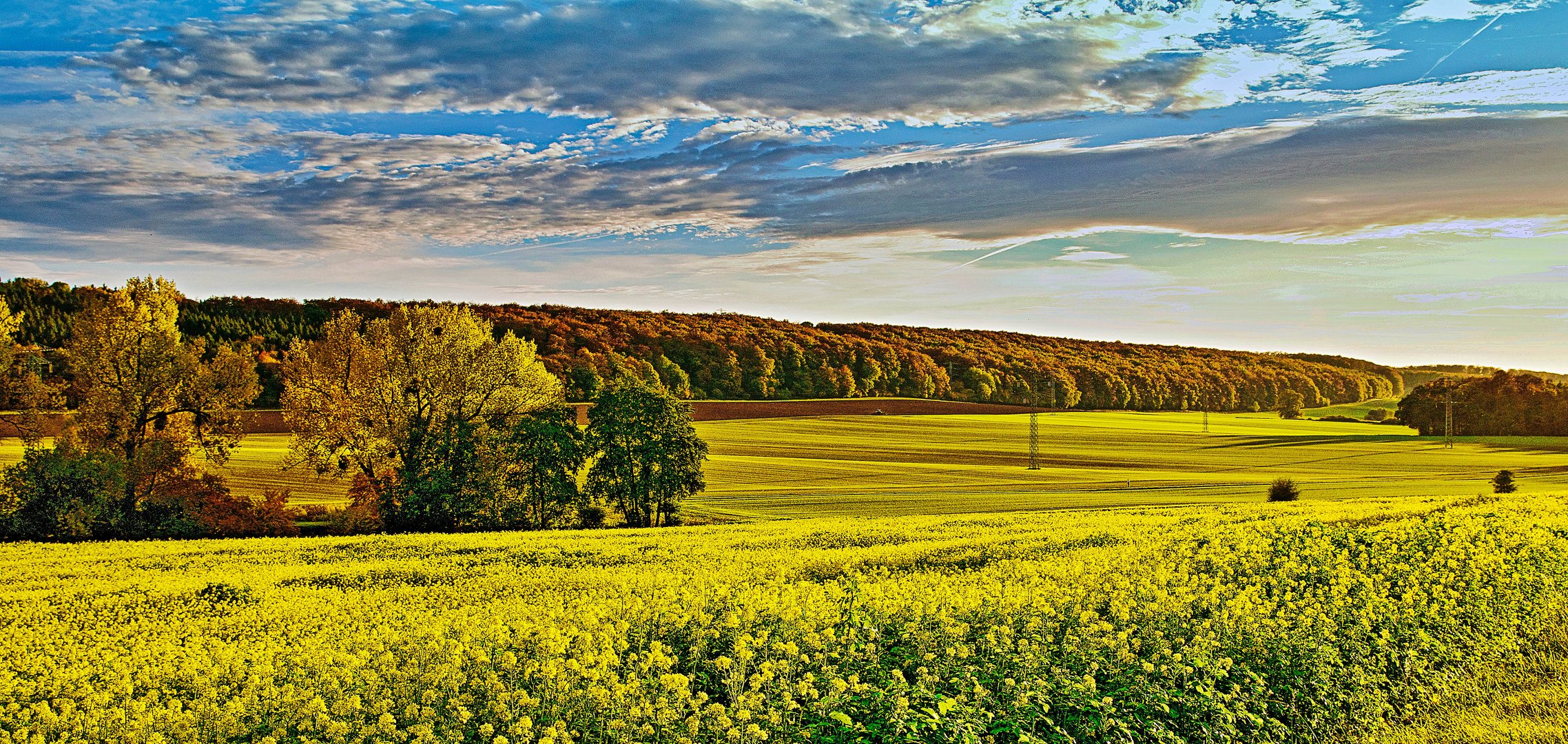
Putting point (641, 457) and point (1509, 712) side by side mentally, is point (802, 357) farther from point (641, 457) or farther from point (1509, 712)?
point (1509, 712)

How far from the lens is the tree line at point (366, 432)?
36.7 metres

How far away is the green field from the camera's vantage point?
46.8 metres

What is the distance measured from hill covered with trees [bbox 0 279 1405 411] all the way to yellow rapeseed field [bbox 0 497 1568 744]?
61.9 metres

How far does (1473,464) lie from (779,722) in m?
78.4

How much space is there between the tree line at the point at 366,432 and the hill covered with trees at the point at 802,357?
32641 mm

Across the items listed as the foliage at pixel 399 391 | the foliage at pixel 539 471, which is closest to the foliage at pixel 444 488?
the foliage at pixel 399 391

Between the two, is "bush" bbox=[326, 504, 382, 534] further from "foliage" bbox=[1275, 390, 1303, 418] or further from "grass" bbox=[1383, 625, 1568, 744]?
"foliage" bbox=[1275, 390, 1303, 418]

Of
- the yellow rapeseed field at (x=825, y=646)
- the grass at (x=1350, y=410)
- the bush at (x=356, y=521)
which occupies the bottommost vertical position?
the bush at (x=356, y=521)

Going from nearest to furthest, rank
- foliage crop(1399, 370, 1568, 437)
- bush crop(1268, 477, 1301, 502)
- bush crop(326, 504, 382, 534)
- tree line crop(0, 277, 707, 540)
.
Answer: tree line crop(0, 277, 707, 540), bush crop(326, 504, 382, 534), bush crop(1268, 477, 1301, 502), foliage crop(1399, 370, 1568, 437)

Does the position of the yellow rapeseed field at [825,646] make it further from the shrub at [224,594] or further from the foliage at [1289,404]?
the foliage at [1289,404]

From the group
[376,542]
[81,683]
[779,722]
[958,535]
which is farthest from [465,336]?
[779,722]

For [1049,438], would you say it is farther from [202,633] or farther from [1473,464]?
[202,633]

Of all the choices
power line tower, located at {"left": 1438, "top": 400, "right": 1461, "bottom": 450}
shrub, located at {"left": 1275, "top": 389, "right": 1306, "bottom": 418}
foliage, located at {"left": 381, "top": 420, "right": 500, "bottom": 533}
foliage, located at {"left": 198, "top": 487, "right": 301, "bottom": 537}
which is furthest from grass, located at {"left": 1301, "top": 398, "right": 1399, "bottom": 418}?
foliage, located at {"left": 198, "top": 487, "right": 301, "bottom": 537}

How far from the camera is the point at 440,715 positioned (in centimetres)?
646
